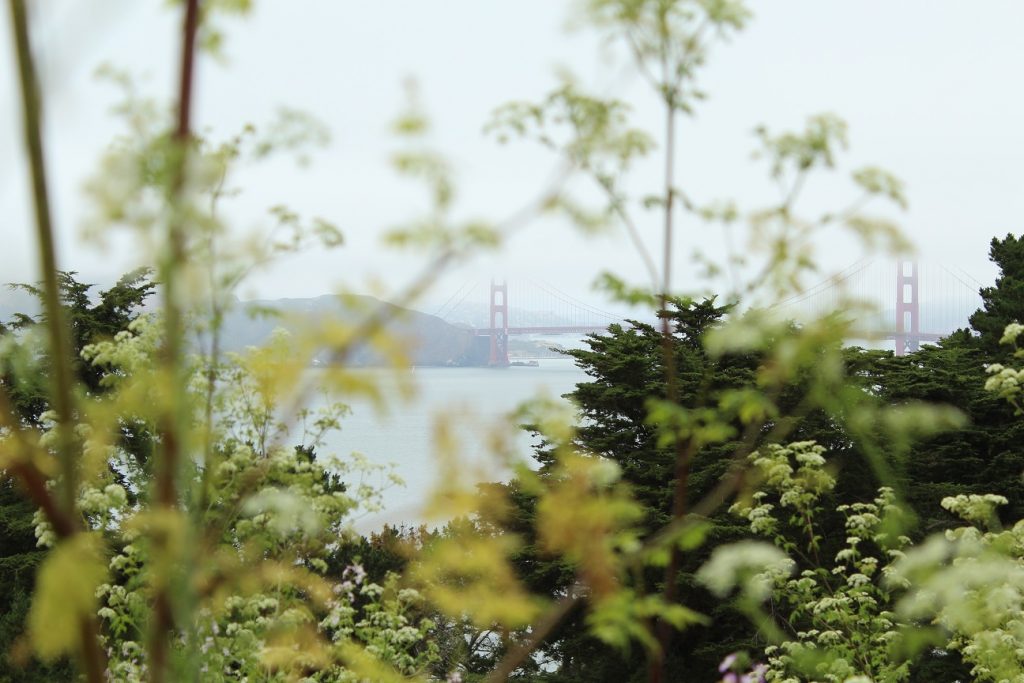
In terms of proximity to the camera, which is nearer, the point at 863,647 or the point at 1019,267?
the point at 863,647

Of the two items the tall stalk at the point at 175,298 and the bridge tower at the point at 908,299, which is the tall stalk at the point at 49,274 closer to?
the tall stalk at the point at 175,298

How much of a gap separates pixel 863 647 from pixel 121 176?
339 centimetres

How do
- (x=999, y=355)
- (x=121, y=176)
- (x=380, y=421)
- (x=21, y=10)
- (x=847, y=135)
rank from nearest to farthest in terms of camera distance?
(x=21, y=10), (x=380, y=421), (x=121, y=176), (x=847, y=135), (x=999, y=355)

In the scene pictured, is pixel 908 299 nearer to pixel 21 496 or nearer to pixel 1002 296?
pixel 1002 296

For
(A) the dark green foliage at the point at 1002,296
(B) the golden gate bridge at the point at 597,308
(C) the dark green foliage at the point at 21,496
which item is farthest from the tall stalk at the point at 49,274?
(B) the golden gate bridge at the point at 597,308

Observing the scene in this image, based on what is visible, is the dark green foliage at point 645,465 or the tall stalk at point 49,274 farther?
the dark green foliage at point 645,465

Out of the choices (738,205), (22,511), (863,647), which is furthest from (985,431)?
(22,511)

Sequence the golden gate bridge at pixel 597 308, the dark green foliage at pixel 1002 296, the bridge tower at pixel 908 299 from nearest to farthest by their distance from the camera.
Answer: the dark green foliage at pixel 1002 296
the golden gate bridge at pixel 597 308
the bridge tower at pixel 908 299

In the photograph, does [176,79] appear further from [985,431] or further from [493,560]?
[985,431]

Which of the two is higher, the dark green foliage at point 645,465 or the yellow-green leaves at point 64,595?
the yellow-green leaves at point 64,595

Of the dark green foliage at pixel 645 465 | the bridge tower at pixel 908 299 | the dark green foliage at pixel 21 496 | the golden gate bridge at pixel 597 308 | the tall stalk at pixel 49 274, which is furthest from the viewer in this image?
the bridge tower at pixel 908 299

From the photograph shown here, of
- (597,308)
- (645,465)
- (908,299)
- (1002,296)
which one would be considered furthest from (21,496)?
(908,299)

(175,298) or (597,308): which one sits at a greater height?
(175,298)

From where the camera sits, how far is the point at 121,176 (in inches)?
29.5
